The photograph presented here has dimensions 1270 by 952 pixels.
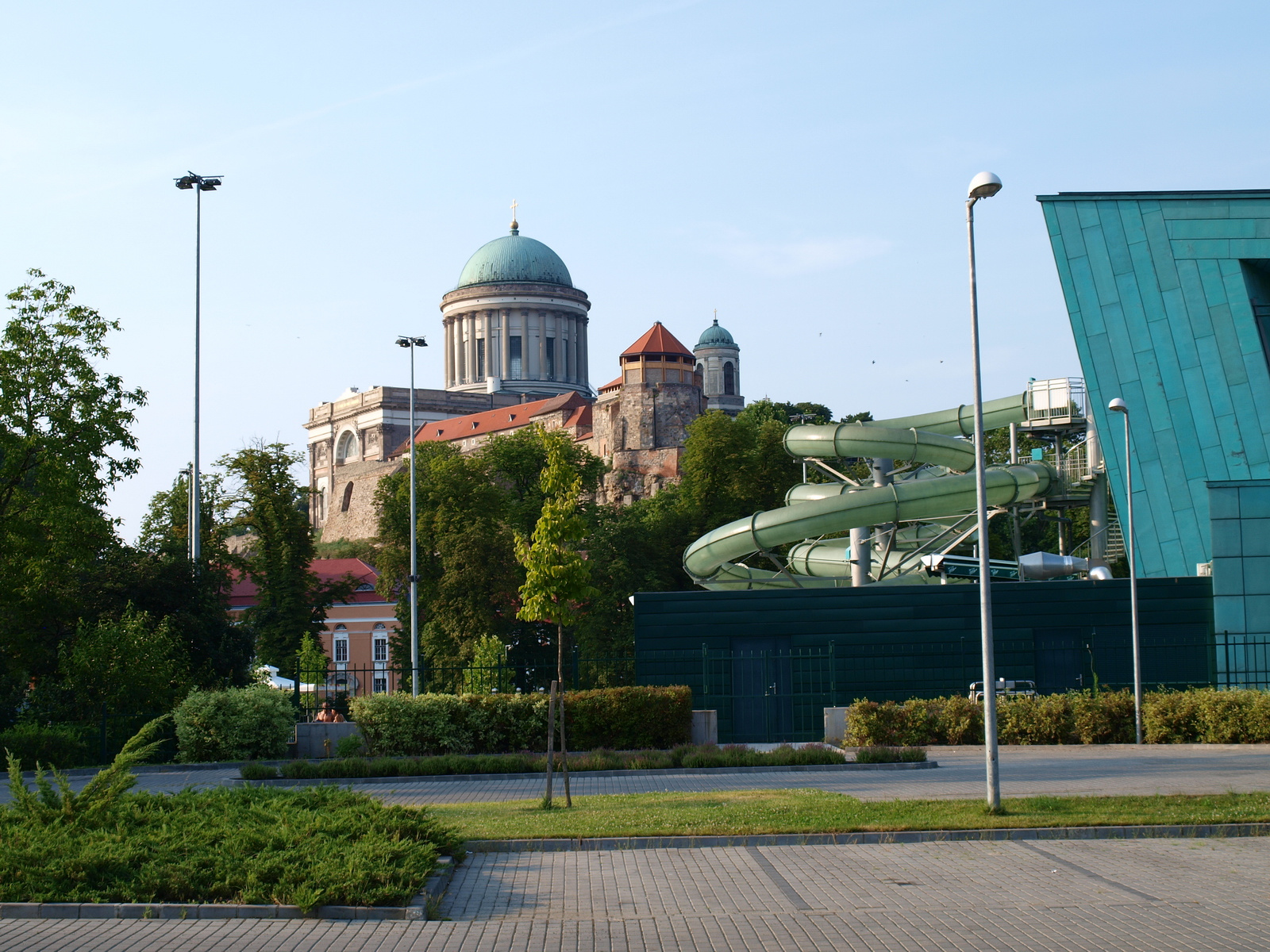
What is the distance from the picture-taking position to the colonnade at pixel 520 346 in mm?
152000

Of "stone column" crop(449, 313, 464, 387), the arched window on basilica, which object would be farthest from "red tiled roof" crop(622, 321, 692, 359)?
the arched window on basilica

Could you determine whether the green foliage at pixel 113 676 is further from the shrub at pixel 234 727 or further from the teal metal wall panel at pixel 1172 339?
the teal metal wall panel at pixel 1172 339

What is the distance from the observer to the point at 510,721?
961 inches

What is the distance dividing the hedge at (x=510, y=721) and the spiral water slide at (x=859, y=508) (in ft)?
39.4

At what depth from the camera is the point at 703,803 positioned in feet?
53.6

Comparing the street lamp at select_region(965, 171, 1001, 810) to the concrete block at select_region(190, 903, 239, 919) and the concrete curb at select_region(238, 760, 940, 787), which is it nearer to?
the concrete curb at select_region(238, 760, 940, 787)

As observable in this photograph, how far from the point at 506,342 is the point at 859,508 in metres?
120

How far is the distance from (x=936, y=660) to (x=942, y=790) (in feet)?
44.8

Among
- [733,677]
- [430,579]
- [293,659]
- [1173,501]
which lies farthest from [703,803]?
[430,579]

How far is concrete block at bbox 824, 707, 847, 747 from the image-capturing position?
2612 cm

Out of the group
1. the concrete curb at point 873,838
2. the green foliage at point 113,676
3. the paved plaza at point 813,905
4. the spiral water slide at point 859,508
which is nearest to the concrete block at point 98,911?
the paved plaza at point 813,905

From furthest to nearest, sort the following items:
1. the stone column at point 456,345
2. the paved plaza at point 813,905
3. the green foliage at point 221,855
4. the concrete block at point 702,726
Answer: the stone column at point 456,345 < the concrete block at point 702,726 < the green foliage at point 221,855 < the paved plaza at point 813,905

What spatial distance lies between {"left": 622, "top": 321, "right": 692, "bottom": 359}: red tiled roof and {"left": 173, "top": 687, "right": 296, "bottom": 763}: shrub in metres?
91.0

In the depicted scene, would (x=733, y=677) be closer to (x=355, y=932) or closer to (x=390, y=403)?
(x=355, y=932)
